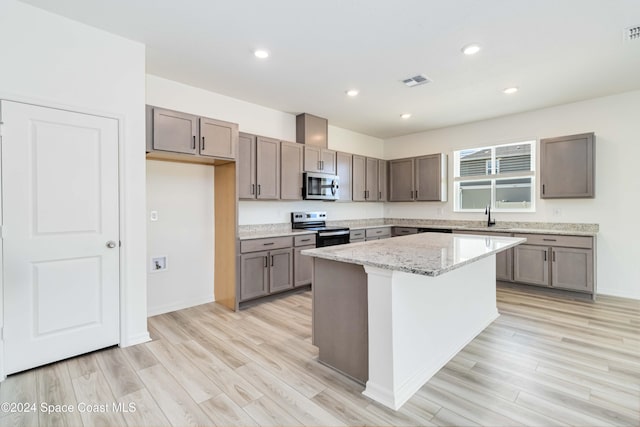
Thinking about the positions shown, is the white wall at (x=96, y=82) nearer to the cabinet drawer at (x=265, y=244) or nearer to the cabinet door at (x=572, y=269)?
the cabinet drawer at (x=265, y=244)

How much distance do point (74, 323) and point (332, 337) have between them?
2092mm

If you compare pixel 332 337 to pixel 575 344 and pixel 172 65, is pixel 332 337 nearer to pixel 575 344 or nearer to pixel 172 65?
pixel 575 344

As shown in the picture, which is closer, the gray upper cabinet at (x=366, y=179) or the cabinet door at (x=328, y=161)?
the cabinet door at (x=328, y=161)

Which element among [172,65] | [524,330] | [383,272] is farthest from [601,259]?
[172,65]

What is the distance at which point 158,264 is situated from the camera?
356cm

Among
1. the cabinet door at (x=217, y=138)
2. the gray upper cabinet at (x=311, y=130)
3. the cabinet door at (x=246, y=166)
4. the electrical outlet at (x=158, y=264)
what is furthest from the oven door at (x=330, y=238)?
the electrical outlet at (x=158, y=264)

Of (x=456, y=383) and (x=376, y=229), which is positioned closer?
(x=456, y=383)

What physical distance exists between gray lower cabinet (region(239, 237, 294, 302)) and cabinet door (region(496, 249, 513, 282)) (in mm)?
3084

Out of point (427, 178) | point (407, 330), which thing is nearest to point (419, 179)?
point (427, 178)

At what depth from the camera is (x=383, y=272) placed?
73.9 inches

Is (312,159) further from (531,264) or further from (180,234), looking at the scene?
(531,264)

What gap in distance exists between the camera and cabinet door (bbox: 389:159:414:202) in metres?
5.88

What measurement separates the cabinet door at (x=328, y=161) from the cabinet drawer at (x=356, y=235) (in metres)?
1.03

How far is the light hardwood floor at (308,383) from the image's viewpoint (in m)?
1.78
